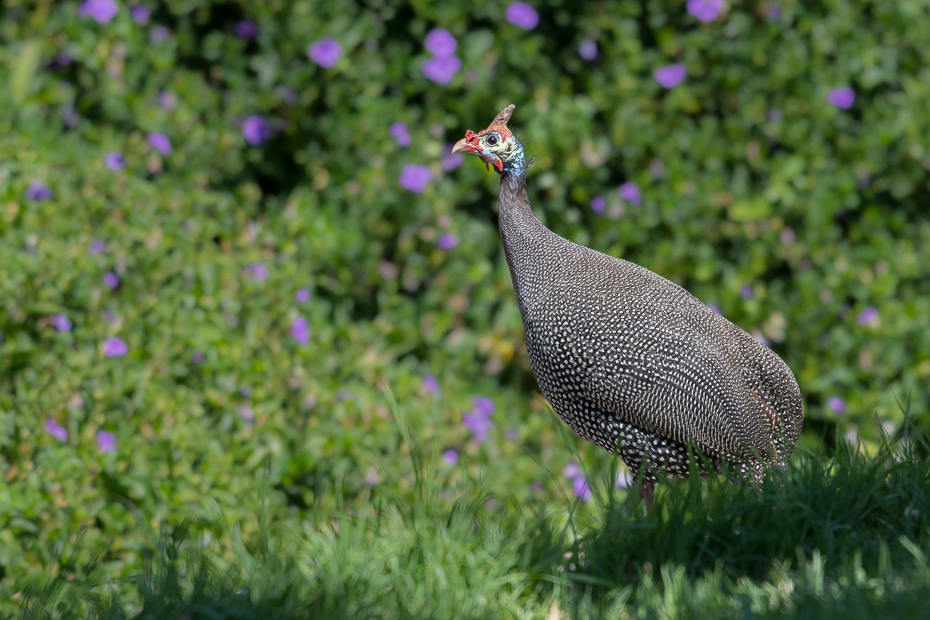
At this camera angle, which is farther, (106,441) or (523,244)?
(106,441)

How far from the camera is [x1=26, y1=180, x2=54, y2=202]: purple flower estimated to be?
450cm

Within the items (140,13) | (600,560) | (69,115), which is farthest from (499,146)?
(69,115)

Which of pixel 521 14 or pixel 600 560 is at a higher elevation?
pixel 521 14

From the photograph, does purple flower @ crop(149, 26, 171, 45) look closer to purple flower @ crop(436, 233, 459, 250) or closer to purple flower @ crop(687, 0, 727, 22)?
purple flower @ crop(436, 233, 459, 250)

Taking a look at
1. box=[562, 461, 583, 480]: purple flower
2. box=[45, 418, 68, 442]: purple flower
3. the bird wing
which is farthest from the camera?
box=[562, 461, 583, 480]: purple flower

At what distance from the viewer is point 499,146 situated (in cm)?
322

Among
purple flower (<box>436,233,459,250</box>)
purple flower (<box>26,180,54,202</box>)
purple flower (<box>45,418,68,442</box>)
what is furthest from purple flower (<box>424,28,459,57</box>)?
purple flower (<box>45,418,68,442</box>)

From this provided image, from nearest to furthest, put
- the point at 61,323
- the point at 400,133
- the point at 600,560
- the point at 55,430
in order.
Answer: the point at 600,560 < the point at 55,430 < the point at 61,323 < the point at 400,133

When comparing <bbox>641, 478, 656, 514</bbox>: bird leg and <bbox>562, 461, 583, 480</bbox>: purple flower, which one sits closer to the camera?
<bbox>641, 478, 656, 514</bbox>: bird leg

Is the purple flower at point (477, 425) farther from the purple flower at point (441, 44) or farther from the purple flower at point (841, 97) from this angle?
the purple flower at point (841, 97)

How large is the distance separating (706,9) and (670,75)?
0.37 meters

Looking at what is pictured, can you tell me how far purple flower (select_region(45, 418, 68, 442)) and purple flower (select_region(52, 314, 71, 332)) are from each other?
40cm

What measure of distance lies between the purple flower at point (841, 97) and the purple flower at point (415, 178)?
2.11 meters

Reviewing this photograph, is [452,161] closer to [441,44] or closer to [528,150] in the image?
[528,150]
